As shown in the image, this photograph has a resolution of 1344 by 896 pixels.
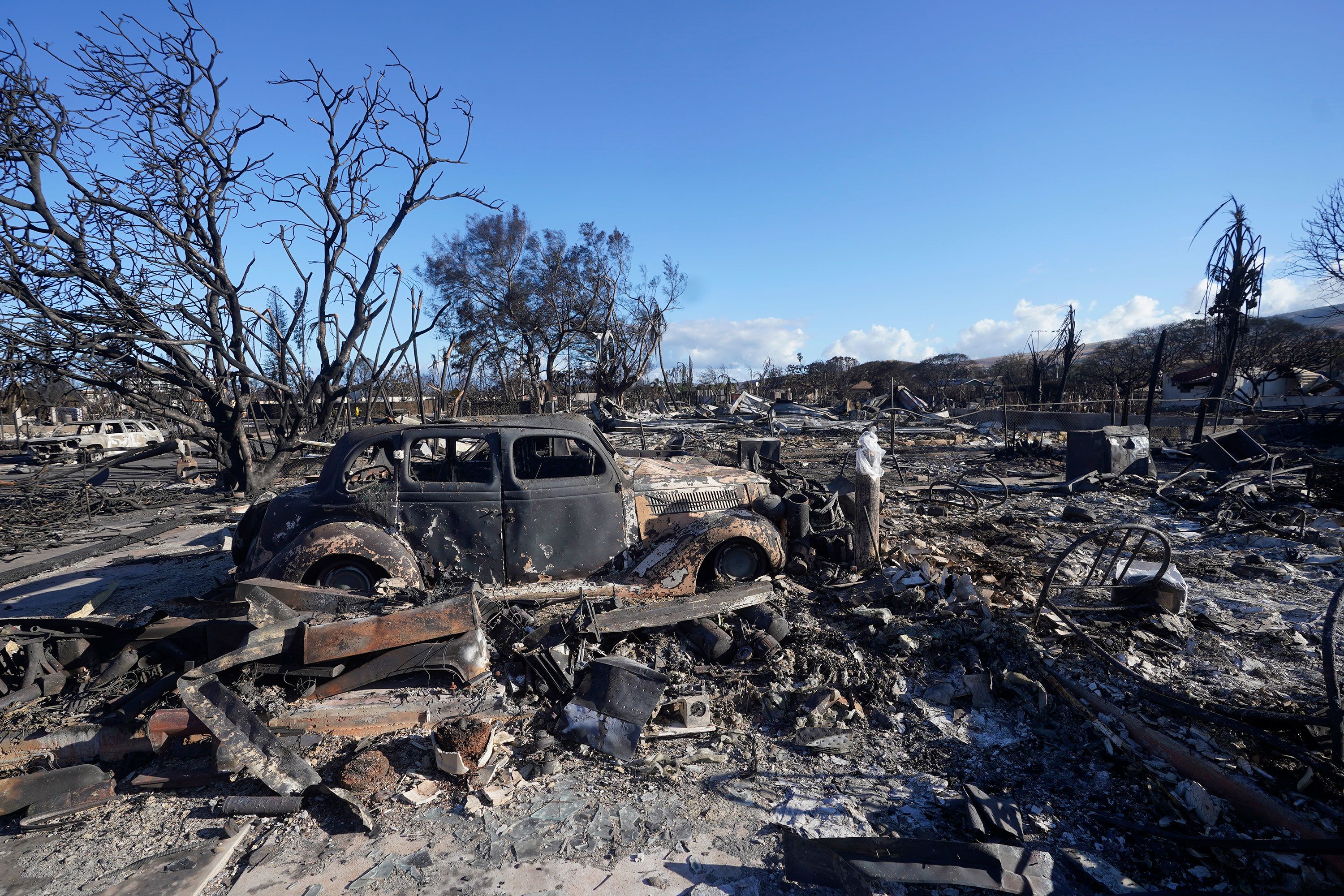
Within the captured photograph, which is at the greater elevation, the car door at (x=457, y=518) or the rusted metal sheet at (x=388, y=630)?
the car door at (x=457, y=518)

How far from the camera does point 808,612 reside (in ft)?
16.2

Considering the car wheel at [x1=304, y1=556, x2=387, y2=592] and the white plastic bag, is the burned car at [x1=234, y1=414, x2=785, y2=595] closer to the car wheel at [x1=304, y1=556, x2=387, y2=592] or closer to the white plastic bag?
the car wheel at [x1=304, y1=556, x2=387, y2=592]

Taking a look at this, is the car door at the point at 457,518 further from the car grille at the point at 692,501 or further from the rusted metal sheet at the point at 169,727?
the rusted metal sheet at the point at 169,727

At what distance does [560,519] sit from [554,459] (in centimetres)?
78

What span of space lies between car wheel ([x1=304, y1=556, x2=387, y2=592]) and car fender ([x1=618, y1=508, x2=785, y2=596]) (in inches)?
71.2

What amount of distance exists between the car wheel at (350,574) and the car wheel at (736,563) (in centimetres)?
249

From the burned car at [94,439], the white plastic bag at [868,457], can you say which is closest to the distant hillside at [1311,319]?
the white plastic bag at [868,457]

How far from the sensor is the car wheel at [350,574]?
4.40 metres

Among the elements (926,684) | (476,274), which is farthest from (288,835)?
(476,274)

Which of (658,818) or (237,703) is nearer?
(658,818)

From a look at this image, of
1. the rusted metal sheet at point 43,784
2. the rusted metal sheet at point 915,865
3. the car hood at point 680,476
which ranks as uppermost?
the car hood at point 680,476

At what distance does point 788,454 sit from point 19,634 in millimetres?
15312

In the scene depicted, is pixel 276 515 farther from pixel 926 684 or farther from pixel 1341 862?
pixel 1341 862

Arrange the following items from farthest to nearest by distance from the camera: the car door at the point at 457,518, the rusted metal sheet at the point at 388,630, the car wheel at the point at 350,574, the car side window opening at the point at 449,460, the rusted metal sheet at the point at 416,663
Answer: the car side window opening at the point at 449,460
the car door at the point at 457,518
the car wheel at the point at 350,574
the rusted metal sheet at the point at 416,663
the rusted metal sheet at the point at 388,630
